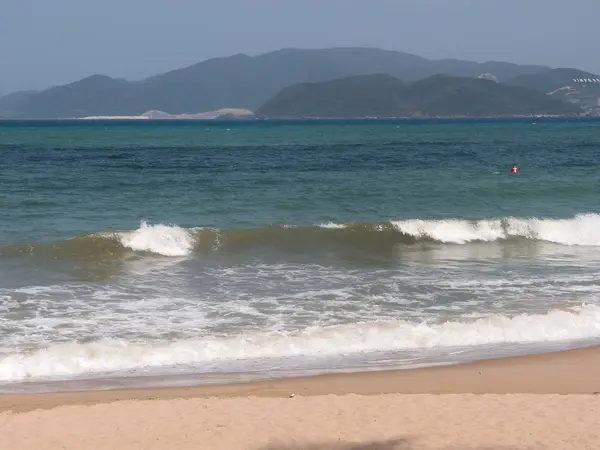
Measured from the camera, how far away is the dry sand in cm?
761

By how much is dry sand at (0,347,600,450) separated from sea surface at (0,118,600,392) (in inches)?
30.6

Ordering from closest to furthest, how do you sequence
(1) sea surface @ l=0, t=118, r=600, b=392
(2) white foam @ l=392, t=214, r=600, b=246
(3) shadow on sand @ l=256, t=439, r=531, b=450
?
(3) shadow on sand @ l=256, t=439, r=531, b=450, (1) sea surface @ l=0, t=118, r=600, b=392, (2) white foam @ l=392, t=214, r=600, b=246

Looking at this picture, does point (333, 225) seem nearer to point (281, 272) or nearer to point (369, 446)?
point (281, 272)

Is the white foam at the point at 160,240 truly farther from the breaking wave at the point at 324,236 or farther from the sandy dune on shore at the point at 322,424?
the sandy dune on shore at the point at 322,424

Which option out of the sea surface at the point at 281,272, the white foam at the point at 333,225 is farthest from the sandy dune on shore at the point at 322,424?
the white foam at the point at 333,225

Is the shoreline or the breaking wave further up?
the shoreline

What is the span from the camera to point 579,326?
12242mm

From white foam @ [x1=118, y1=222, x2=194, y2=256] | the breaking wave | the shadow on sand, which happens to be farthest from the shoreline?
white foam @ [x1=118, y1=222, x2=194, y2=256]

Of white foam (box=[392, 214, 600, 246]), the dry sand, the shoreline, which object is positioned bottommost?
white foam (box=[392, 214, 600, 246])

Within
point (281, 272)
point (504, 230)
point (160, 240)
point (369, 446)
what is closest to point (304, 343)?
point (369, 446)

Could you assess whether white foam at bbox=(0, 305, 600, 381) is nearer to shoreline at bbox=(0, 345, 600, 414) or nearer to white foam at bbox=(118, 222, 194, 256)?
shoreline at bbox=(0, 345, 600, 414)

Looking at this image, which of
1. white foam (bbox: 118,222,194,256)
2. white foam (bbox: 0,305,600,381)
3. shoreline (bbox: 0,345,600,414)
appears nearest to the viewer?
shoreline (bbox: 0,345,600,414)

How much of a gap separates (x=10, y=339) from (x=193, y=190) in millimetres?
19209

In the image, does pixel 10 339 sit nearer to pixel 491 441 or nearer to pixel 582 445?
pixel 491 441
